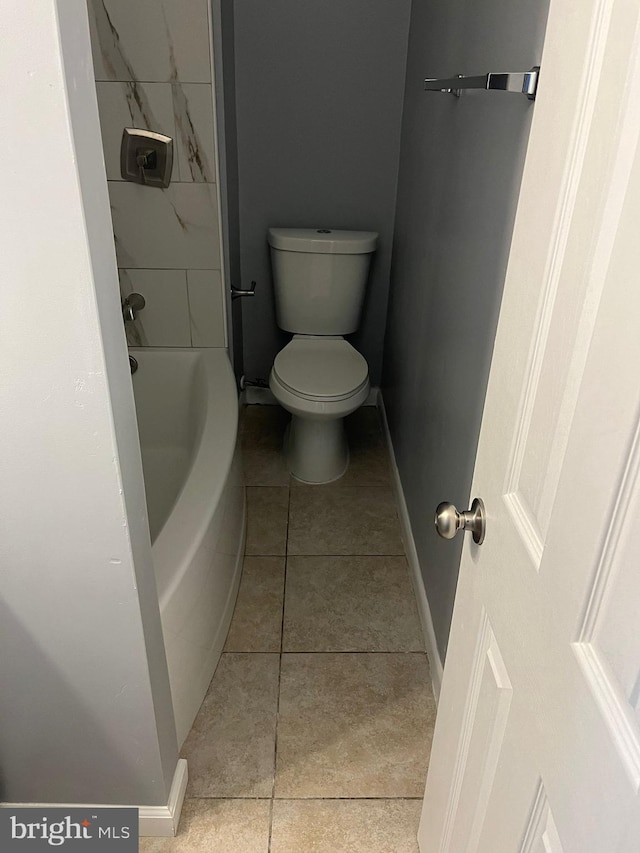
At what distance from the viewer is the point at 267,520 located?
7.59 ft

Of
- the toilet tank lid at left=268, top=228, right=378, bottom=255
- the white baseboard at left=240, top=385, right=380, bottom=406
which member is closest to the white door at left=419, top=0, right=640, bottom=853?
the toilet tank lid at left=268, top=228, right=378, bottom=255

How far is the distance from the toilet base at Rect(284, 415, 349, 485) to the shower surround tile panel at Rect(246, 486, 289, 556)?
0.38ft

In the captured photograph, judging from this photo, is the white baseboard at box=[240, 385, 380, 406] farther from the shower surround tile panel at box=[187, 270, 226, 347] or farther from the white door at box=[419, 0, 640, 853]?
the white door at box=[419, 0, 640, 853]

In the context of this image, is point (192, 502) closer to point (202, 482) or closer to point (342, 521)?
point (202, 482)

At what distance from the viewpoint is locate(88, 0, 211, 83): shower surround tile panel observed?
1.93 metres

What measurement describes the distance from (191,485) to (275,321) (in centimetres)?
139

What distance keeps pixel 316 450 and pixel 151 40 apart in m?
1.42

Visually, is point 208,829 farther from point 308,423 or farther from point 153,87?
point 153,87

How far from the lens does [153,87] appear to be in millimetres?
2031

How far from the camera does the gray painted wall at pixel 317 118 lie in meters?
2.42

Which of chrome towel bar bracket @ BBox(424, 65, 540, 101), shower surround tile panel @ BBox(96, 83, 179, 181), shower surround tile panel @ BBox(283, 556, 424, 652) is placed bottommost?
shower surround tile panel @ BBox(283, 556, 424, 652)

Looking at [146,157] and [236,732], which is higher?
[146,157]

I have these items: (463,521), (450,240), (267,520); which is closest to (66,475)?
(463,521)

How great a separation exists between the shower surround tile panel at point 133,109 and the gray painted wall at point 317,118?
0.55 m
